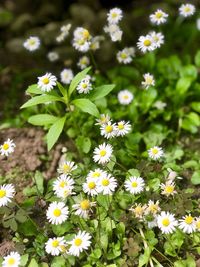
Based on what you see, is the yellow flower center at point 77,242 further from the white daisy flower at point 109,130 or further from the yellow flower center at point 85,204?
the white daisy flower at point 109,130

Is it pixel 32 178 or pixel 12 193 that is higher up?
pixel 12 193

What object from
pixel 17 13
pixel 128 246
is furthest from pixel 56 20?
pixel 128 246

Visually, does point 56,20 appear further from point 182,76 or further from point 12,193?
point 12,193

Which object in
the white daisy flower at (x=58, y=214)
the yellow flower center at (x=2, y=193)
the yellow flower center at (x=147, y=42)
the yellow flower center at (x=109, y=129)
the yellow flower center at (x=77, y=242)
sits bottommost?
the yellow flower center at (x=77, y=242)

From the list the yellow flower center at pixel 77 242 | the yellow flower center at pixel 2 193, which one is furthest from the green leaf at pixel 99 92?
the yellow flower center at pixel 77 242

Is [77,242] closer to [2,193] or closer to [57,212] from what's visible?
[57,212]

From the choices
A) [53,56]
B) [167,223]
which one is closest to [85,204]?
[167,223]

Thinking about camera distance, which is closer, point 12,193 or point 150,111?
point 12,193
